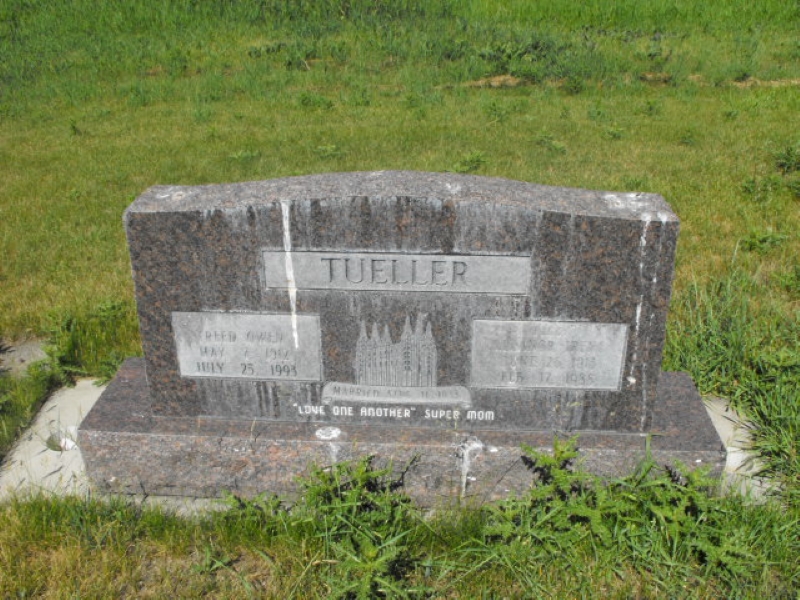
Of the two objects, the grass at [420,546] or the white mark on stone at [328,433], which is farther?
the white mark on stone at [328,433]

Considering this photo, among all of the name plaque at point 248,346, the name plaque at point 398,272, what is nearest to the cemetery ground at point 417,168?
the name plaque at point 248,346

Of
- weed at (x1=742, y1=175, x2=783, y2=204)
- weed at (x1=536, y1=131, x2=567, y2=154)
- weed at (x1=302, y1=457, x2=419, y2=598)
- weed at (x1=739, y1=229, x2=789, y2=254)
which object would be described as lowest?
weed at (x1=302, y1=457, x2=419, y2=598)

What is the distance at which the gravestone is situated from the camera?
2.94 m

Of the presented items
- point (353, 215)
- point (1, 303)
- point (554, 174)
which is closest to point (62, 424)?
point (1, 303)

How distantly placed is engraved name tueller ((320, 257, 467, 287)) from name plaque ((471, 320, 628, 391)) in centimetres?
24

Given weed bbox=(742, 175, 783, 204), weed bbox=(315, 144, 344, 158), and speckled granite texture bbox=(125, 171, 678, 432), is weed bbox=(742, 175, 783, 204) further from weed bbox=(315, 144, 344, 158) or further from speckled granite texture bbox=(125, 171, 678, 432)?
speckled granite texture bbox=(125, 171, 678, 432)

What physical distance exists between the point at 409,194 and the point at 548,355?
897 millimetres

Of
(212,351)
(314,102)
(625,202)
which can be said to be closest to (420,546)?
(212,351)

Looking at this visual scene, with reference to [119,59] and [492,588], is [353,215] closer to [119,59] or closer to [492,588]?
[492,588]

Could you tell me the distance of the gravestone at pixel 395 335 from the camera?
2941 mm

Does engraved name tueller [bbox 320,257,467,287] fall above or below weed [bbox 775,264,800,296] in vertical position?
above

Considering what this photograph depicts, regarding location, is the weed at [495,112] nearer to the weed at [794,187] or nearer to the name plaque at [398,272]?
the weed at [794,187]

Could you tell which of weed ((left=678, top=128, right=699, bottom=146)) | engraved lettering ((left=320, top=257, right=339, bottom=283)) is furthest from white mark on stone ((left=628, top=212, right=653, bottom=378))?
weed ((left=678, top=128, right=699, bottom=146))

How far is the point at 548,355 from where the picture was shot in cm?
317
